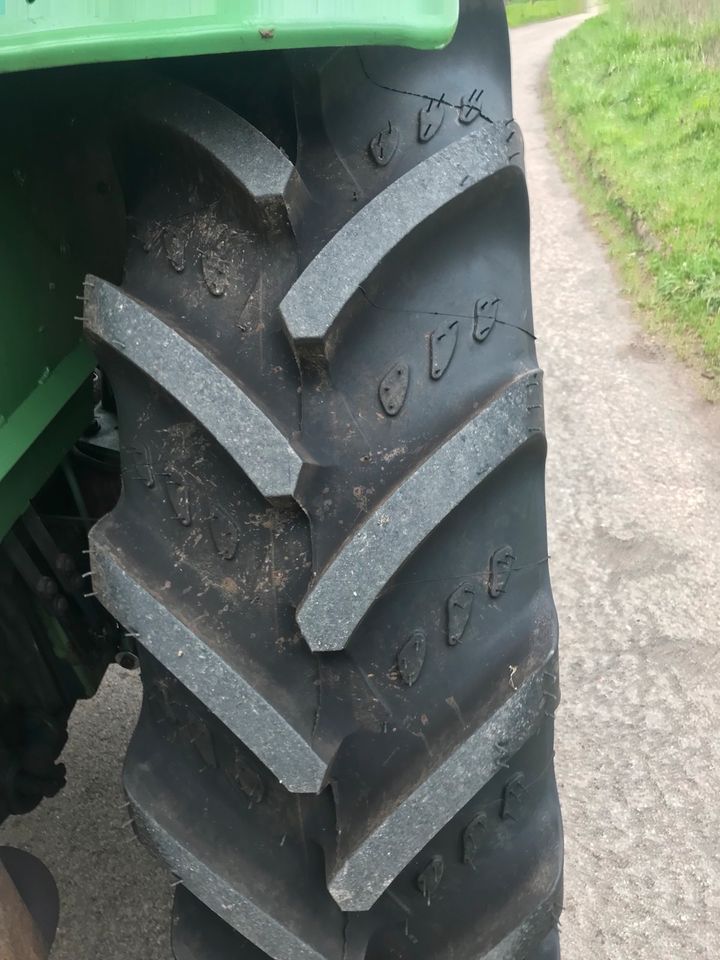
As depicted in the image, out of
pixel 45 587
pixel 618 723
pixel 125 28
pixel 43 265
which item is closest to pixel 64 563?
pixel 45 587

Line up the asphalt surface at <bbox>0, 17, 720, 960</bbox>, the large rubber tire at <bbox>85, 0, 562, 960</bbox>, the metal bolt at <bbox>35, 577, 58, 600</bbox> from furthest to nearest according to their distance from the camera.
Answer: the asphalt surface at <bbox>0, 17, 720, 960</bbox> → the metal bolt at <bbox>35, 577, 58, 600</bbox> → the large rubber tire at <bbox>85, 0, 562, 960</bbox>

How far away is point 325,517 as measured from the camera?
0.81m

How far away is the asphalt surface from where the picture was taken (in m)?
1.57

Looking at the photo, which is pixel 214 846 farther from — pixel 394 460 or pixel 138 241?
pixel 138 241

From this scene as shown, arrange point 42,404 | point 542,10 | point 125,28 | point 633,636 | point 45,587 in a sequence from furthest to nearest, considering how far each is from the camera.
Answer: point 542,10, point 633,636, point 45,587, point 42,404, point 125,28

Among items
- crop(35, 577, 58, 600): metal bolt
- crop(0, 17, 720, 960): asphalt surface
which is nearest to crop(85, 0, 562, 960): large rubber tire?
crop(35, 577, 58, 600): metal bolt

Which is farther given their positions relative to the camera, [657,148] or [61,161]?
[657,148]

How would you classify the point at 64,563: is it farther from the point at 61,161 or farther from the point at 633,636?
the point at 633,636

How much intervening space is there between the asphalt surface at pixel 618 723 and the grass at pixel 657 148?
0.54 metres

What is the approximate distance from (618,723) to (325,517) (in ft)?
4.27

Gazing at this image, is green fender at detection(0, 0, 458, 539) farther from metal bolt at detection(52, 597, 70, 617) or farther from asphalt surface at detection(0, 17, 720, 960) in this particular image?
asphalt surface at detection(0, 17, 720, 960)

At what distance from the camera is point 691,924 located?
1539 millimetres

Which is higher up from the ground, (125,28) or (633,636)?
(125,28)

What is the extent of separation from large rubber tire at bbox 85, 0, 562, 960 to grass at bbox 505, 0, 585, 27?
13213mm
